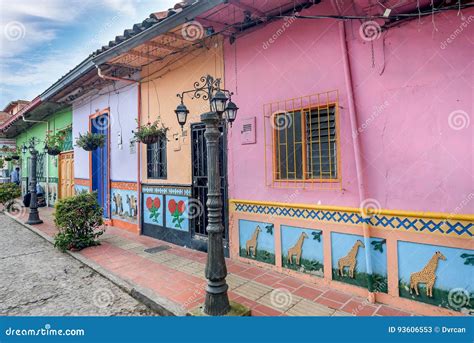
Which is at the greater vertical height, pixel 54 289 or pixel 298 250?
pixel 298 250

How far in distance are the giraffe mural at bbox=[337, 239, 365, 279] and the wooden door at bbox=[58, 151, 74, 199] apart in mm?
11675

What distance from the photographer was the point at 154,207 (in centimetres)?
756

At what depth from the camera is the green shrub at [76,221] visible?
260 inches

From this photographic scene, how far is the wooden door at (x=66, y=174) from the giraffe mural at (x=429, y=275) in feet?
41.3

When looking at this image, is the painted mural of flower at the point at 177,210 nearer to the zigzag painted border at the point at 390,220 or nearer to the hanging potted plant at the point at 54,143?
the zigzag painted border at the point at 390,220

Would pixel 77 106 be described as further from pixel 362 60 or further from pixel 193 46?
pixel 362 60

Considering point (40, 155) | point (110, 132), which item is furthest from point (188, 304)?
point (40, 155)

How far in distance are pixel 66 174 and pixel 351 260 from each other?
41.8 feet

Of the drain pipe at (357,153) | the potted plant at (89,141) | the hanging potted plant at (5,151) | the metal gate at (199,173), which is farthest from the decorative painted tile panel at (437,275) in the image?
the hanging potted plant at (5,151)

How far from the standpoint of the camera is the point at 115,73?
8.39 m

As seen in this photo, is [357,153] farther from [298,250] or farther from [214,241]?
[214,241]

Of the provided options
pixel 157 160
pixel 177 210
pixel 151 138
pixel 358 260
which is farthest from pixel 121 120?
pixel 358 260

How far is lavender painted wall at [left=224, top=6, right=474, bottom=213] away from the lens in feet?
11.0

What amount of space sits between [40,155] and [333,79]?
16.6 m
